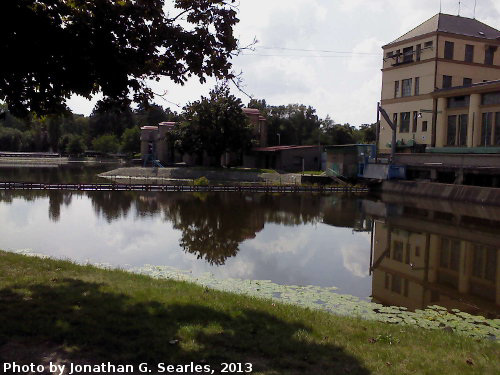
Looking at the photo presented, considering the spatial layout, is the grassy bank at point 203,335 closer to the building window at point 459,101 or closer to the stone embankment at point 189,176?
the building window at point 459,101

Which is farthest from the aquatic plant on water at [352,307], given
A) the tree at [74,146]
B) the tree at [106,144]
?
the tree at [74,146]

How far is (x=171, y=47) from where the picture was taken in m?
8.83

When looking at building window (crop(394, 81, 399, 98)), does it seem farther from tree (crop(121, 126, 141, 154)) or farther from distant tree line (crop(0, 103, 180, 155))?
tree (crop(121, 126, 141, 154))

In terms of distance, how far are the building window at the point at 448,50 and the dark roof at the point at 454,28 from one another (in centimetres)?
131

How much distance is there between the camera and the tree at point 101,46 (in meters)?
7.75

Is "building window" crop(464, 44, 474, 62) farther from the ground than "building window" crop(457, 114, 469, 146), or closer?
farther from the ground

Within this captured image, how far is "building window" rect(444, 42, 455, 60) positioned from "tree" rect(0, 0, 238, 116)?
48666 millimetres

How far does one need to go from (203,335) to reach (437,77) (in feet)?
168

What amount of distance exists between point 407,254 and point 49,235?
48.8 feet

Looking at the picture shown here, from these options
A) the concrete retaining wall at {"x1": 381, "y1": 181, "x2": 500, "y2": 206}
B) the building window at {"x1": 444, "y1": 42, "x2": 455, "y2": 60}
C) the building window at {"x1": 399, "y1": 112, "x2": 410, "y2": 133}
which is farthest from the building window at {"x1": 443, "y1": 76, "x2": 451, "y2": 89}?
the concrete retaining wall at {"x1": 381, "y1": 181, "x2": 500, "y2": 206}

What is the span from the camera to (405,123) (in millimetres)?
54344

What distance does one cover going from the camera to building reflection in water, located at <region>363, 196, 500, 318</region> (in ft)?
41.7

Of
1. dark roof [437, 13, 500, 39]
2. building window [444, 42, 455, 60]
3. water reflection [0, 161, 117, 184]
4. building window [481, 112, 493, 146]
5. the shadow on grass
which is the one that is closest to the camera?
the shadow on grass

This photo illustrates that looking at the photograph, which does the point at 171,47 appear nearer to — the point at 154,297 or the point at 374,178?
the point at 154,297
